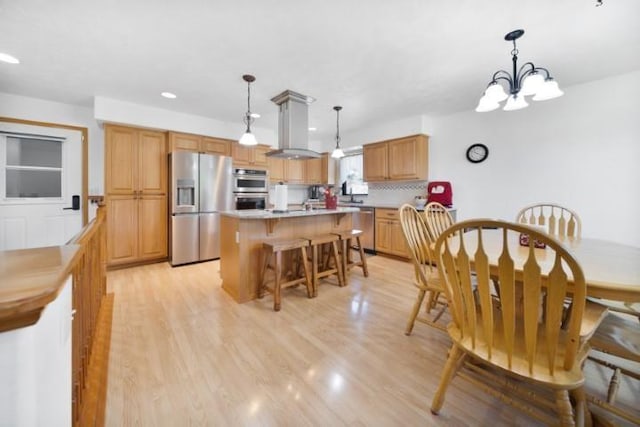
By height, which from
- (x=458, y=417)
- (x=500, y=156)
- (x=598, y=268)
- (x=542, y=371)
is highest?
(x=500, y=156)

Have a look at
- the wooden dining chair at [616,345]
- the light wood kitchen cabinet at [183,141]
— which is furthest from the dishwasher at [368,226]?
the wooden dining chair at [616,345]

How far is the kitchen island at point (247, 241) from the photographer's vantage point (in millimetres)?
2668

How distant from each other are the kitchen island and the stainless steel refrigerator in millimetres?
1239

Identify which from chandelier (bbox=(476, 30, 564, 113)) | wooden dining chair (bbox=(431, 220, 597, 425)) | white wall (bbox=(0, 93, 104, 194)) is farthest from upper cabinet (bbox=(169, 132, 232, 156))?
wooden dining chair (bbox=(431, 220, 597, 425))

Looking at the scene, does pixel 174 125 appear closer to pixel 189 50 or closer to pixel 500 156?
pixel 189 50

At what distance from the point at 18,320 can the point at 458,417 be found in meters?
1.72

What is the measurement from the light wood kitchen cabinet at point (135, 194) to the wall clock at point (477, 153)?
482cm

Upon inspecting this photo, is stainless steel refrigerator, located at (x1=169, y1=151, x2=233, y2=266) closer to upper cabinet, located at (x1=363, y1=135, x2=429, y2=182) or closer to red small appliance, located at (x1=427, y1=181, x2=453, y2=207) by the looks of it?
upper cabinet, located at (x1=363, y1=135, x2=429, y2=182)

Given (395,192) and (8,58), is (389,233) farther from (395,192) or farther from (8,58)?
(8,58)

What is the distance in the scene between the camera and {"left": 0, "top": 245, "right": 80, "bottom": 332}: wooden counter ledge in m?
0.44

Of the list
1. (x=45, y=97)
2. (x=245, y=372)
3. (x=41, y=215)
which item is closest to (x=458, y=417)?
(x=245, y=372)

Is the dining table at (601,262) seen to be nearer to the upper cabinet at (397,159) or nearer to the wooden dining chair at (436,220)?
the wooden dining chair at (436,220)

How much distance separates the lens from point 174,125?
13.2ft

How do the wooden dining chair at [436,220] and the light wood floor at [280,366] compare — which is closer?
the light wood floor at [280,366]
